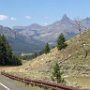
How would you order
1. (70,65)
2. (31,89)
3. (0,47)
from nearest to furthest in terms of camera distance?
(31,89)
(70,65)
(0,47)

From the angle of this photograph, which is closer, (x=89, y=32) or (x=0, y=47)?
(x=89, y=32)

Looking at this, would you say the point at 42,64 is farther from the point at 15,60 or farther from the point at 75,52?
the point at 15,60

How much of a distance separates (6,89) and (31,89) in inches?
79.0

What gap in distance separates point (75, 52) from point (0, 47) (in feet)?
95.8

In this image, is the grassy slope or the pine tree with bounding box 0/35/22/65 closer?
the grassy slope

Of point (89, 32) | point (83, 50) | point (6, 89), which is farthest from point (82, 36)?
point (6, 89)

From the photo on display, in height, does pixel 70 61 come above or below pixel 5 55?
below

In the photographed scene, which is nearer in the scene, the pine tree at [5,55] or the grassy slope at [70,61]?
the grassy slope at [70,61]

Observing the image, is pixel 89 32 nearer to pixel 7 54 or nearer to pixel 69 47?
pixel 69 47

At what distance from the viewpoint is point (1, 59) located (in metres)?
121

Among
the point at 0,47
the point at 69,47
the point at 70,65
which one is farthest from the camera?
the point at 0,47

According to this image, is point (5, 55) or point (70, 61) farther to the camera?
point (5, 55)

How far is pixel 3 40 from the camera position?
122938mm

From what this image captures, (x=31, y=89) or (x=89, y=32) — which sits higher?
(x=89, y=32)
